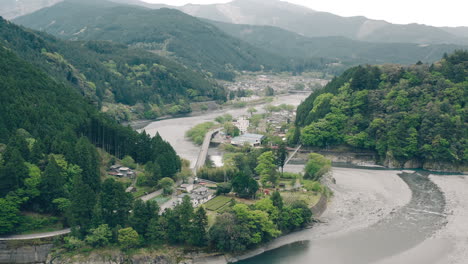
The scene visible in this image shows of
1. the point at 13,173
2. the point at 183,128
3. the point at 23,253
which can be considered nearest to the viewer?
the point at 23,253

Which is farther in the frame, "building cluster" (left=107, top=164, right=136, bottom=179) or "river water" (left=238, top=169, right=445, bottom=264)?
"building cluster" (left=107, top=164, right=136, bottom=179)

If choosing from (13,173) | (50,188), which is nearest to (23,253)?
(50,188)

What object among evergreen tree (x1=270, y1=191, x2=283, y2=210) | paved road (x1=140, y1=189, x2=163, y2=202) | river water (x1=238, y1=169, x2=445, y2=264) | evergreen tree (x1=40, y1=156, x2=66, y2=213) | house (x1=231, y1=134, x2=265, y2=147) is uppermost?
evergreen tree (x1=40, y1=156, x2=66, y2=213)

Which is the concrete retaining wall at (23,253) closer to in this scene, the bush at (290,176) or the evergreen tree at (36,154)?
the evergreen tree at (36,154)

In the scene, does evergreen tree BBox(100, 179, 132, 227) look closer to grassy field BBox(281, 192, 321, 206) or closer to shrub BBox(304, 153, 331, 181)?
grassy field BBox(281, 192, 321, 206)

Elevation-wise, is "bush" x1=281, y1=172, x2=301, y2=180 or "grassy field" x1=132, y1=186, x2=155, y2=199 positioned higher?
"grassy field" x1=132, y1=186, x2=155, y2=199

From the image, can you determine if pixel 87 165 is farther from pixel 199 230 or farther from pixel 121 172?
pixel 199 230

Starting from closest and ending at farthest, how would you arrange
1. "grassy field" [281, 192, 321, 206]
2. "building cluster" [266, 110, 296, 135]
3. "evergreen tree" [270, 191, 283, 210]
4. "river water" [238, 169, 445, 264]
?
"river water" [238, 169, 445, 264] → "evergreen tree" [270, 191, 283, 210] → "grassy field" [281, 192, 321, 206] → "building cluster" [266, 110, 296, 135]

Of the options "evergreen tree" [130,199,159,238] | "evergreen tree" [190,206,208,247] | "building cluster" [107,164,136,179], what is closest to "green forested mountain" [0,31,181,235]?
"evergreen tree" [130,199,159,238]
